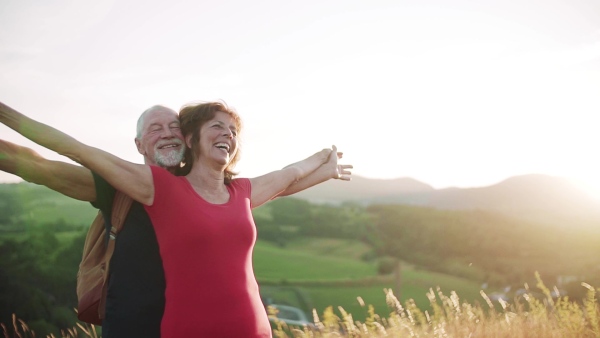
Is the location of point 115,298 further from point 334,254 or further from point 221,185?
point 334,254

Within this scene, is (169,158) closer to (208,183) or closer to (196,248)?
(208,183)

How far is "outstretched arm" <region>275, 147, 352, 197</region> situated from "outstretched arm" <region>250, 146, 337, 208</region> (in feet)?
0.11

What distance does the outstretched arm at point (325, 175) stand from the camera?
151 inches

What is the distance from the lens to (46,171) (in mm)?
2568

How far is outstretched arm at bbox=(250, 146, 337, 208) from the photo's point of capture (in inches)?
135

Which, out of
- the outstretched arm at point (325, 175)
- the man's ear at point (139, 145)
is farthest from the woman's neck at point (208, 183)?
the outstretched arm at point (325, 175)

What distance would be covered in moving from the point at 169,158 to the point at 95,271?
0.67 m

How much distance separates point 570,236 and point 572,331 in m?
25.5

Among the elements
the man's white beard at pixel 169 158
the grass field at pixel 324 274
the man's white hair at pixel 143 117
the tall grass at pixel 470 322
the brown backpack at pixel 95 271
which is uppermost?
the man's white hair at pixel 143 117

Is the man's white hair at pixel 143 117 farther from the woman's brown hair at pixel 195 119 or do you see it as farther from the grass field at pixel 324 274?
the grass field at pixel 324 274

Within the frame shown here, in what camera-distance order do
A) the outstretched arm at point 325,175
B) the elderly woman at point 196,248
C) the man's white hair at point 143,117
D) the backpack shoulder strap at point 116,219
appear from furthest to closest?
1. the outstretched arm at point 325,175
2. the man's white hair at point 143,117
3. the backpack shoulder strap at point 116,219
4. the elderly woman at point 196,248

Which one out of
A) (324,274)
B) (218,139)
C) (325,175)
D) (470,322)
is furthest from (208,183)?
(324,274)

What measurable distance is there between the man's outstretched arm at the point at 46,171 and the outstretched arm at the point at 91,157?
11 centimetres

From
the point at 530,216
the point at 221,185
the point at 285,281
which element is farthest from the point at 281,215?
the point at 221,185
